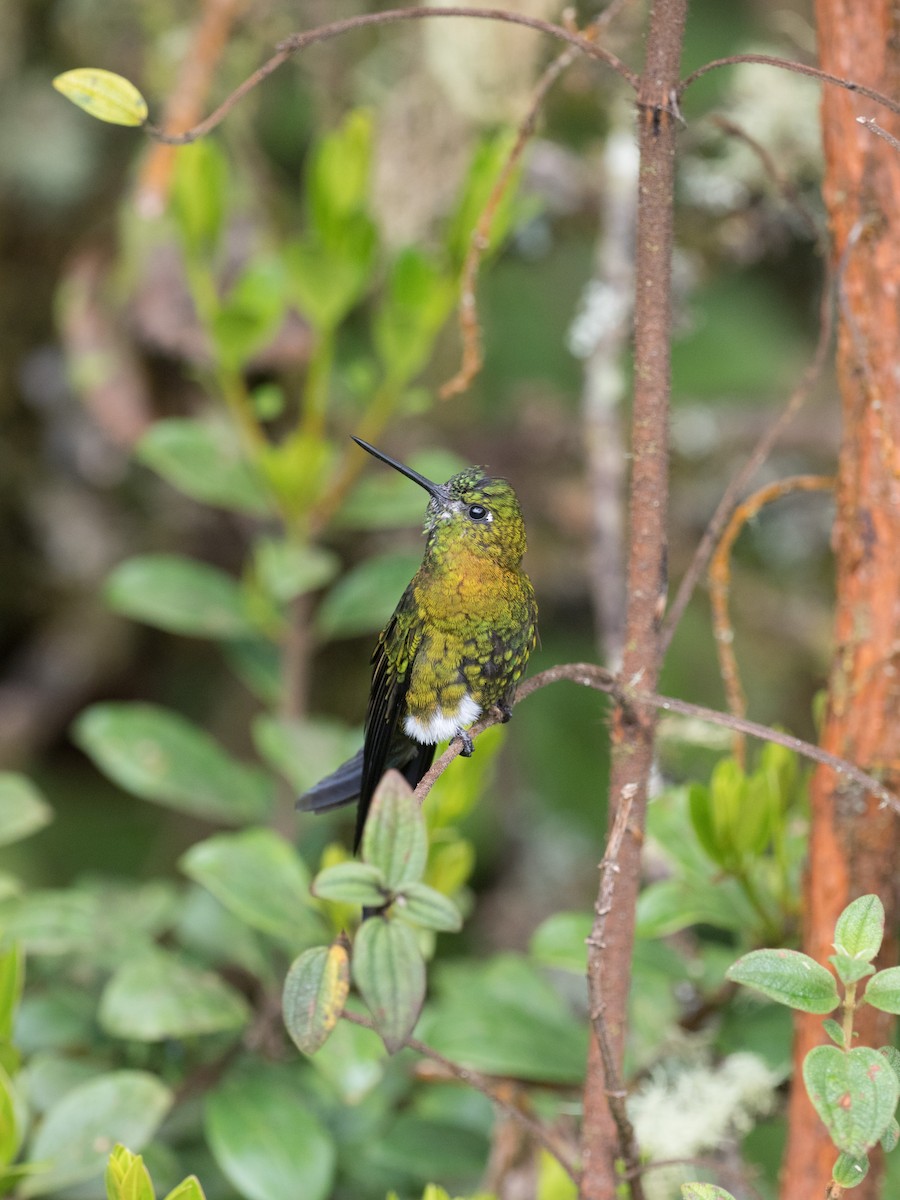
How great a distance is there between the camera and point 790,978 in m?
0.82

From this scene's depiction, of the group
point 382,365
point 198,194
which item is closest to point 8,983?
point 198,194

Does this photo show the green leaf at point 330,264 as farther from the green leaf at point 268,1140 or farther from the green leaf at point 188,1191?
the green leaf at point 188,1191

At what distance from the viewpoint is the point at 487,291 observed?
305 centimetres

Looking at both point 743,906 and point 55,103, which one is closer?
point 743,906

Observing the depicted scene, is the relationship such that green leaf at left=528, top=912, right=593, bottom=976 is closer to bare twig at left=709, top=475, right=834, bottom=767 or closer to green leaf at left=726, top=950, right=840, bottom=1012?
bare twig at left=709, top=475, right=834, bottom=767

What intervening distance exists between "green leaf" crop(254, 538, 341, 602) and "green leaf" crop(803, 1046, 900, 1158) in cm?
106

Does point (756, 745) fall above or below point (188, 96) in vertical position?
below

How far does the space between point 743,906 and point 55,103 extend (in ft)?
8.05

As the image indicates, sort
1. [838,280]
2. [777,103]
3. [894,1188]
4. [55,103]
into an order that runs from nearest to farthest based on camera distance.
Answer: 1. [838,280]
2. [894,1188]
3. [777,103]
4. [55,103]

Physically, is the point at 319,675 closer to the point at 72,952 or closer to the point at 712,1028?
the point at 72,952

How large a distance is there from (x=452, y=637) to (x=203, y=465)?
735 millimetres

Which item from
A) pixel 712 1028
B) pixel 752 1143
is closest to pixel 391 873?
pixel 712 1028

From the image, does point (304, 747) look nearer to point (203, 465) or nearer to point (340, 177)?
point (203, 465)

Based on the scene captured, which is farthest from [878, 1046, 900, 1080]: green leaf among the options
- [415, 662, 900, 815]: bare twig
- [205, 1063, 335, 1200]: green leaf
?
[205, 1063, 335, 1200]: green leaf
